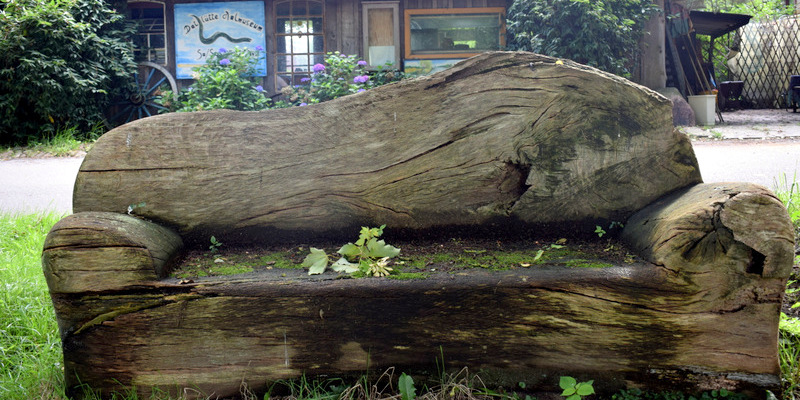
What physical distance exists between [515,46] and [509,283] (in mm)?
8362

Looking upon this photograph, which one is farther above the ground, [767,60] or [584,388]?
[767,60]

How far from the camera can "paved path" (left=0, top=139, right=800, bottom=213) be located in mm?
5340

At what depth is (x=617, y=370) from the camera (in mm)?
2027

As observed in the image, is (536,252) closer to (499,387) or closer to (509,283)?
(509,283)

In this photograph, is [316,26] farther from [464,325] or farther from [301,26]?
[464,325]

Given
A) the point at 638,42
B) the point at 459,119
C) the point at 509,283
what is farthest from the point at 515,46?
the point at 509,283

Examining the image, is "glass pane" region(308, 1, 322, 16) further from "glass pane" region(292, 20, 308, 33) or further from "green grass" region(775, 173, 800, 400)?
"green grass" region(775, 173, 800, 400)

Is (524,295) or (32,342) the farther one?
(32,342)

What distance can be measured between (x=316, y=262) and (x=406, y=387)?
58cm

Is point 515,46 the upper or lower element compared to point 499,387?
upper

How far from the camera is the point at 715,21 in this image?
37.7 ft

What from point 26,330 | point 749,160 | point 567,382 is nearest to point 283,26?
point 749,160

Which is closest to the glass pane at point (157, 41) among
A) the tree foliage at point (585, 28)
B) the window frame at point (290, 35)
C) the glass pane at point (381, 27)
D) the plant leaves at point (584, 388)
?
the window frame at point (290, 35)

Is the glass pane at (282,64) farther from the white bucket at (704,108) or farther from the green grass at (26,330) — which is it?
the white bucket at (704,108)
